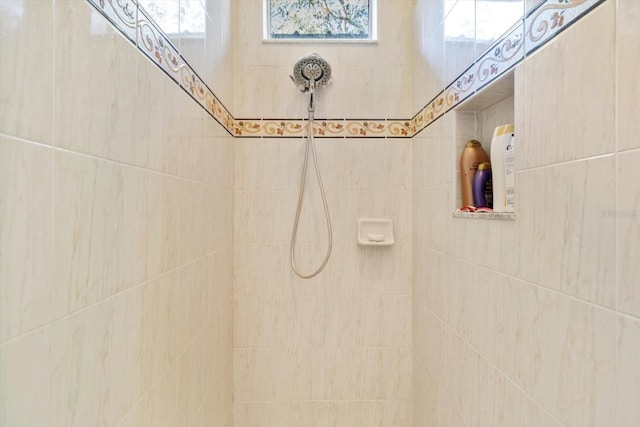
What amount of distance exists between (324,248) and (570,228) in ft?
3.60

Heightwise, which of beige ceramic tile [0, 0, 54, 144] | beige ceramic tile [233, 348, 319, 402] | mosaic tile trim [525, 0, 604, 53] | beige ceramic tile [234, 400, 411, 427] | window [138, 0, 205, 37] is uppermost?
window [138, 0, 205, 37]

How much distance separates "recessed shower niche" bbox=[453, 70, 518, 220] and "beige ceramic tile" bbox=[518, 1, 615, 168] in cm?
18

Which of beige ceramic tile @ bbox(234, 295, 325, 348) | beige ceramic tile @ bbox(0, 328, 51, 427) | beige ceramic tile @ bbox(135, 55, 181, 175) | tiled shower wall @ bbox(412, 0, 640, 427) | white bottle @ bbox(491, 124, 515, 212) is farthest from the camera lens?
beige ceramic tile @ bbox(234, 295, 325, 348)

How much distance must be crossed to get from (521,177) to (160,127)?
0.94 m

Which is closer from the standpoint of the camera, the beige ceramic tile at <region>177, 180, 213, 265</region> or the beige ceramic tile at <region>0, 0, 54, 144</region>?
the beige ceramic tile at <region>0, 0, 54, 144</region>

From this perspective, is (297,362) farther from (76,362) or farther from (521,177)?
(521,177)

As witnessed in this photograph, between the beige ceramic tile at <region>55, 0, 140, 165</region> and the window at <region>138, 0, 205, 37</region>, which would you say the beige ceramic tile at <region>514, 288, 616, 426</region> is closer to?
the beige ceramic tile at <region>55, 0, 140, 165</region>

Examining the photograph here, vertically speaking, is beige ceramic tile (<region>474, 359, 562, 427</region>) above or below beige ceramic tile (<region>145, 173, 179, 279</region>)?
below

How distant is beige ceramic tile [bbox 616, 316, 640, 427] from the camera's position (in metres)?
0.48

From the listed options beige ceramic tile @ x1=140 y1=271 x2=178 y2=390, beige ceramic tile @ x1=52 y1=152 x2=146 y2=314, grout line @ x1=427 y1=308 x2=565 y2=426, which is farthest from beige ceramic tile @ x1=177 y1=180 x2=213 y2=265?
grout line @ x1=427 y1=308 x2=565 y2=426

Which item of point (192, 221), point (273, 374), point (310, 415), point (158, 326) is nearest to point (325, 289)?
point (273, 374)

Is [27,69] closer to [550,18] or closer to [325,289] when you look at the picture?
[550,18]

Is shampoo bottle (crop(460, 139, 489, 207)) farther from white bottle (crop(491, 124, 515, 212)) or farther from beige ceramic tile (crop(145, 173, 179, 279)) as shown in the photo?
beige ceramic tile (crop(145, 173, 179, 279))

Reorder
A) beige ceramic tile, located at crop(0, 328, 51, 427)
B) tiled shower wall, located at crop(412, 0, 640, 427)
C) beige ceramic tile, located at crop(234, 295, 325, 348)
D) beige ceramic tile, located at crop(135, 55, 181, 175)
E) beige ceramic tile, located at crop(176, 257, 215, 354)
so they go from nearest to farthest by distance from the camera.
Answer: beige ceramic tile, located at crop(0, 328, 51, 427)
tiled shower wall, located at crop(412, 0, 640, 427)
beige ceramic tile, located at crop(135, 55, 181, 175)
beige ceramic tile, located at crop(176, 257, 215, 354)
beige ceramic tile, located at crop(234, 295, 325, 348)
